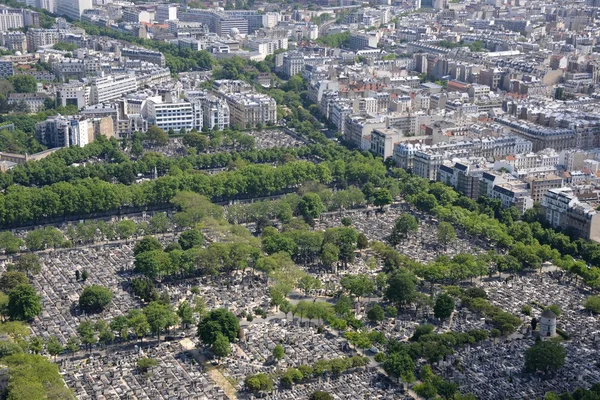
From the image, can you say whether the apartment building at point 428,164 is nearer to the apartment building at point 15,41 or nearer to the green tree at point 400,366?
the green tree at point 400,366

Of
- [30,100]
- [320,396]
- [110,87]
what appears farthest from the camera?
[110,87]

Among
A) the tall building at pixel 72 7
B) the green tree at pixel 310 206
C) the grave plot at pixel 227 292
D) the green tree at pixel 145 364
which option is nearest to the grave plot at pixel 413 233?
the green tree at pixel 310 206

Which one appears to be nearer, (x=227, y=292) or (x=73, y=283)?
(x=227, y=292)

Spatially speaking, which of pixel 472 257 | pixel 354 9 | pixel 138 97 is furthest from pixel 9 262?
pixel 354 9

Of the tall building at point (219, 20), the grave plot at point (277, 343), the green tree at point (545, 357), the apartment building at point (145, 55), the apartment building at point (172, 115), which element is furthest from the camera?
the tall building at point (219, 20)

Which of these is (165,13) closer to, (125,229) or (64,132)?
(64,132)

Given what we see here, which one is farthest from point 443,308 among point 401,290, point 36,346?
point 36,346

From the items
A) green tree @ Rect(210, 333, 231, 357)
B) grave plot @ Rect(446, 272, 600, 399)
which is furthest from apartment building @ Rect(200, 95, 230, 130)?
green tree @ Rect(210, 333, 231, 357)
